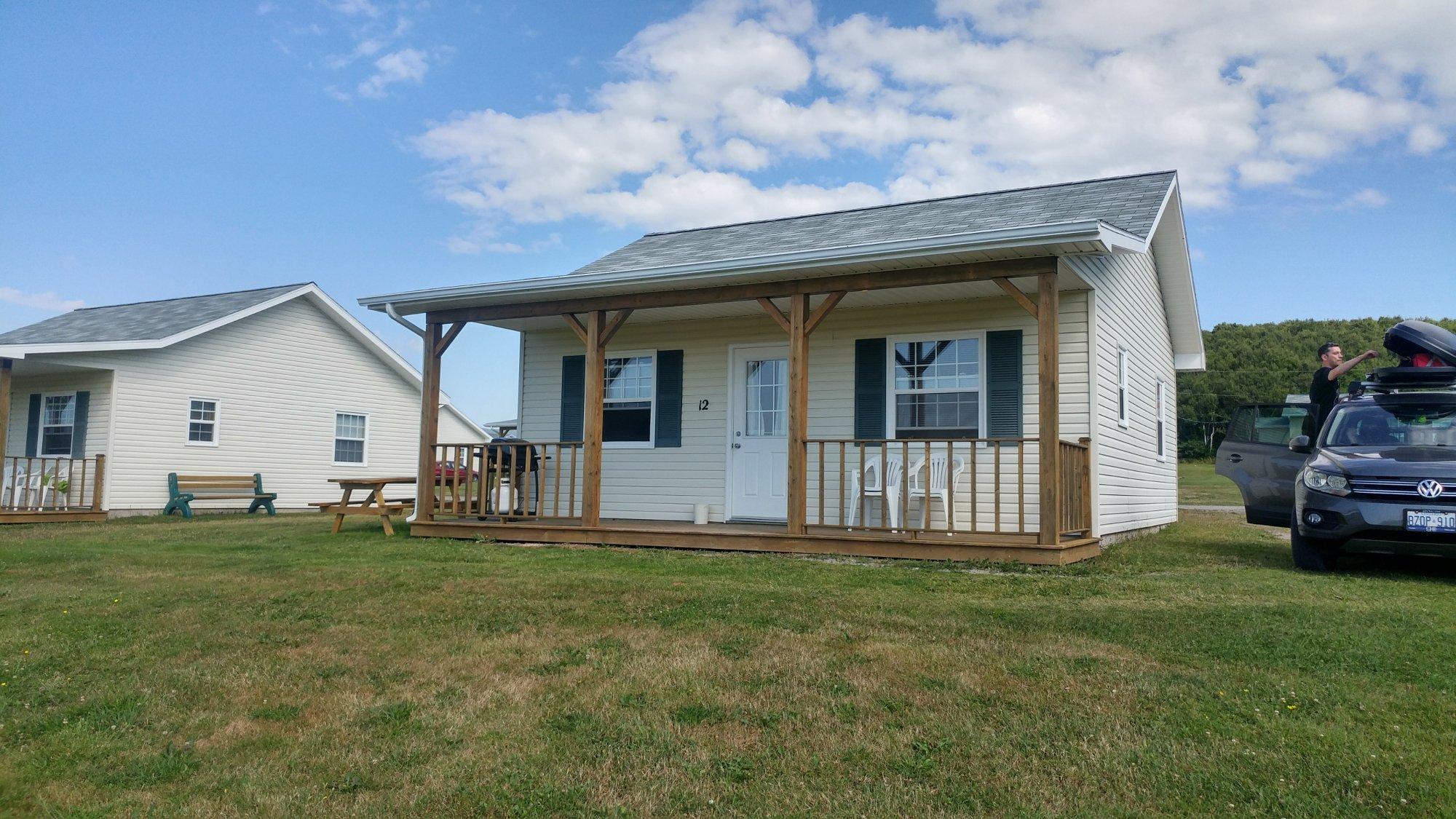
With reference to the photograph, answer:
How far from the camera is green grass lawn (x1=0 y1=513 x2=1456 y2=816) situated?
9.95 feet

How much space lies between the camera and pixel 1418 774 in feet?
9.57

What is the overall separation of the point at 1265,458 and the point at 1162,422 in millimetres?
5255

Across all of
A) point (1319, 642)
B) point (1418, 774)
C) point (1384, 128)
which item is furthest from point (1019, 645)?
point (1384, 128)

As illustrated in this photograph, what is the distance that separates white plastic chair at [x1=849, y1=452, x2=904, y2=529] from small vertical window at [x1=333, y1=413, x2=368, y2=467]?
14073 mm

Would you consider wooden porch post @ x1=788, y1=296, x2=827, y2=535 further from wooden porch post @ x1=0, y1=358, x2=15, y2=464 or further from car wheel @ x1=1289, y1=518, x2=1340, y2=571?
wooden porch post @ x1=0, y1=358, x2=15, y2=464

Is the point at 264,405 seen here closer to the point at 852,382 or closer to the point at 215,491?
the point at 215,491

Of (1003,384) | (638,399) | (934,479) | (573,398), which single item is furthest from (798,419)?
(573,398)

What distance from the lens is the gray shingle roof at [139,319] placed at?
55.0 ft

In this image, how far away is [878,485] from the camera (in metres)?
9.30

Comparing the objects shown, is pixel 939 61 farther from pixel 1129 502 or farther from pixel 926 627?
pixel 926 627

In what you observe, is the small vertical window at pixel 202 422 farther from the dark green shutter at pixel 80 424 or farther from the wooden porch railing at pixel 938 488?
the wooden porch railing at pixel 938 488

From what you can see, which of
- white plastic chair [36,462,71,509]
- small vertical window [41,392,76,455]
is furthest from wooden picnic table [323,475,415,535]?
small vertical window [41,392,76,455]

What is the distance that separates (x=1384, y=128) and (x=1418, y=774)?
2398 centimetres

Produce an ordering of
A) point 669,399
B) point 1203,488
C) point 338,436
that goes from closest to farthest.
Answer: point 669,399, point 338,436, point 1203,488
